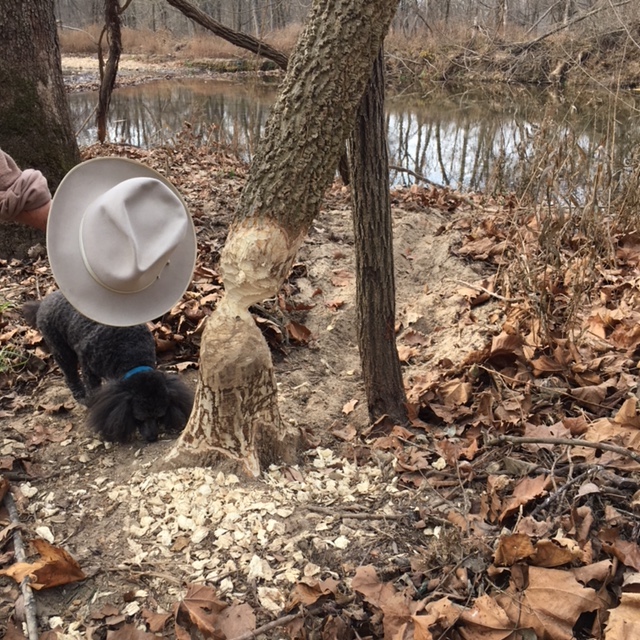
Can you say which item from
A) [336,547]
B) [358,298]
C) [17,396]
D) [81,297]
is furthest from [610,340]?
[17,396]

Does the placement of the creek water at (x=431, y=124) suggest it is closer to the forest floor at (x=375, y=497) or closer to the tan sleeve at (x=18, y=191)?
the forest floor at (x=375, y=497)

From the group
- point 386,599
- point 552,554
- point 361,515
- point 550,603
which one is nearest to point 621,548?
point 552,554

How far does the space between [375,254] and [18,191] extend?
171 cm

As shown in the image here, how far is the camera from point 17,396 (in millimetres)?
3520

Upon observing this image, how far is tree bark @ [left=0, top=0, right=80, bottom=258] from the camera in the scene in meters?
4.77

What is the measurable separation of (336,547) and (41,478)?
4.72 feet

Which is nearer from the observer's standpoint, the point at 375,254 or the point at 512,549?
the point at 512,549

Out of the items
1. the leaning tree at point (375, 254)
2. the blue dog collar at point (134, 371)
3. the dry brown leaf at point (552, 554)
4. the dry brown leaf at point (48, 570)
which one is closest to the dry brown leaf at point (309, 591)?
the dry brown leaf at point (552, 554)

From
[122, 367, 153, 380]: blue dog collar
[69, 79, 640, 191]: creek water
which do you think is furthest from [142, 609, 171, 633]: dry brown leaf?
[69, 79, 640, 191]: creek water

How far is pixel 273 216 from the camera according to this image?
242cm

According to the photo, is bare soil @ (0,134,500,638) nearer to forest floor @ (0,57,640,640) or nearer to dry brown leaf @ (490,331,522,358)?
forest floor @ (0,57,640,640)

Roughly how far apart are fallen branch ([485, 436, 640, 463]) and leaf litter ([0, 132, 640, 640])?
1 cm

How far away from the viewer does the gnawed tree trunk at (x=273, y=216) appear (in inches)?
90.4

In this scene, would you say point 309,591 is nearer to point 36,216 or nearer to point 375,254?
point 375,254
